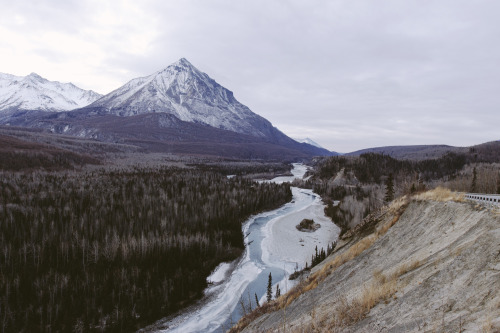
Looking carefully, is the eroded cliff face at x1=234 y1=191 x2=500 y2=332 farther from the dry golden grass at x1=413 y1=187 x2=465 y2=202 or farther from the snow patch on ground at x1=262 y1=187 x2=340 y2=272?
the snow patch on ground at x1=262 y1=187 x2=340 y2=272

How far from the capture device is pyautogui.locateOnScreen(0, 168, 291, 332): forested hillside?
75.4ft

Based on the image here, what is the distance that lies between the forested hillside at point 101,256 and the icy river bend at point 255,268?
1.89 metres

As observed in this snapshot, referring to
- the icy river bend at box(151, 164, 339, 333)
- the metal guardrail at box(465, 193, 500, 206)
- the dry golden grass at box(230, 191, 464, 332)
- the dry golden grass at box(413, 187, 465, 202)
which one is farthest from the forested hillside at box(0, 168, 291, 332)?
the metal guardrail at box(465, 193, 500, 206)

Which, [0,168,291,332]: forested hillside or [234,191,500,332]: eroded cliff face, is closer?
[234,191,500,332]: eroded cliff face

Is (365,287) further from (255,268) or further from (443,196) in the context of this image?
(255,268)

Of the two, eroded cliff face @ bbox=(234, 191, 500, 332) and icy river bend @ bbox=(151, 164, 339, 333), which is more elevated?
eroded cliff face @ bbox=(234, 191, 500, 332)

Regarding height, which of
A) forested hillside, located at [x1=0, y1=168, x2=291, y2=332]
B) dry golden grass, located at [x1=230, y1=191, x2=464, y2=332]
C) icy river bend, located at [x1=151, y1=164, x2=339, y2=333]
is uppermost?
dry golden grass, located at [x1=230, y1=191, x2=464, y2=332]

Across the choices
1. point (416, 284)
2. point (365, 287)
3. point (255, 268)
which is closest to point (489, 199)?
point (416, 284)

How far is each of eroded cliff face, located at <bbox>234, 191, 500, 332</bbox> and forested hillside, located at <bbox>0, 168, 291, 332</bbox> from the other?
16.1m

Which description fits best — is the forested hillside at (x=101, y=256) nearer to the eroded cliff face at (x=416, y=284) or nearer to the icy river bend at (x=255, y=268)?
the icy river bend at (x=255, y=268)

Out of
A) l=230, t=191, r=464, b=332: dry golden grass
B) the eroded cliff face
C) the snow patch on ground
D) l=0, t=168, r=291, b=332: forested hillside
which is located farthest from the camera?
the snow patch on ground

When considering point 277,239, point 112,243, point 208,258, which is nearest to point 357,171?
point 277,239

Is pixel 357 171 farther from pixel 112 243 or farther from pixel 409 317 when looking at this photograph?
pixel 409 317

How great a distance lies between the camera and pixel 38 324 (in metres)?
21.4
